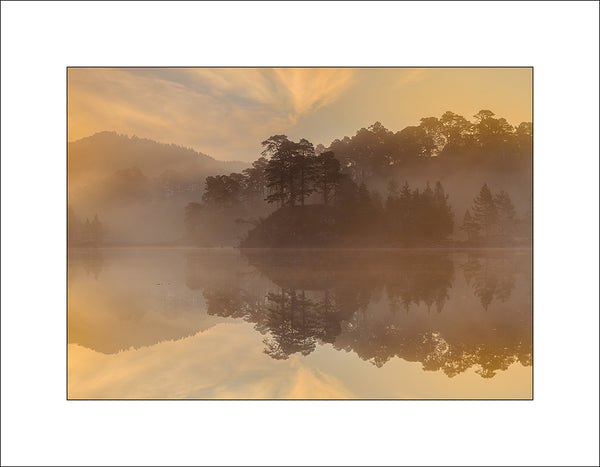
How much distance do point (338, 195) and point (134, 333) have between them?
379cm

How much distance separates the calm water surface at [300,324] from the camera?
6.17 meters

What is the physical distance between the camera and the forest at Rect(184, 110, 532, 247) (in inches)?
286

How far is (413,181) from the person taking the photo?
305 inches

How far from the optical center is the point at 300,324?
6570 mm

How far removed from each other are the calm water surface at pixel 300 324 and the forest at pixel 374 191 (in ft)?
1.13

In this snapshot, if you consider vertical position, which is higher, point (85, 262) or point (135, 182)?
point (135, 182)

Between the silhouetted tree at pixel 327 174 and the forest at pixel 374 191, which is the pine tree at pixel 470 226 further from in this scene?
the silhouetted tree at pixel 327 174

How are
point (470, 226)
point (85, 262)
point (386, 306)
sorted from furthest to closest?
1. point (470, 226)
2. point (85, 262)
3. point (386, 306)

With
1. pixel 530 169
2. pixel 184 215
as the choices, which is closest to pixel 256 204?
pixel 184 215

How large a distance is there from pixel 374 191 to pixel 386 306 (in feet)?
6.56

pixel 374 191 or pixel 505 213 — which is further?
pixel 374 191

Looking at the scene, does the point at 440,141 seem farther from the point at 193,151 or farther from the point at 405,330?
the point at 193,151

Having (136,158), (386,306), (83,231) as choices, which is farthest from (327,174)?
(83,231)

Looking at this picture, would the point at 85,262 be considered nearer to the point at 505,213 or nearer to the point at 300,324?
the point at 300,324
